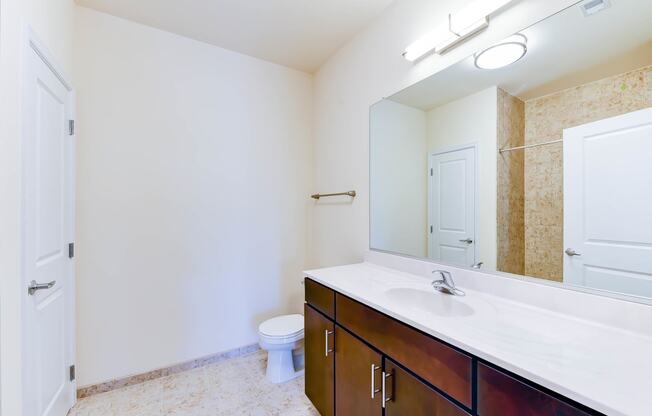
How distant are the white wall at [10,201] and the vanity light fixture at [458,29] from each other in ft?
5.97

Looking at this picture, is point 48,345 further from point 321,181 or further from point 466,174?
point 466,174

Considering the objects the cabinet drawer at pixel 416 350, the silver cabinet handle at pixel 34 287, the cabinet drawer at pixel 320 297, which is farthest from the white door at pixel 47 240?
the cabinet drawer at pixel 416 350

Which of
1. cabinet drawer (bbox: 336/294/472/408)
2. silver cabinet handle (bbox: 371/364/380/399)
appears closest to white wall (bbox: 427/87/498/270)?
cabinet drawer (bbox: 336/294/472/408)

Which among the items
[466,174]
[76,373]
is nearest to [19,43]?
[76,373]

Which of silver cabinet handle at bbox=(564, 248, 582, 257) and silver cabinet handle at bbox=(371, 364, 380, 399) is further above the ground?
silver cabinet handle at bbox=(564, 248, 582, 257)

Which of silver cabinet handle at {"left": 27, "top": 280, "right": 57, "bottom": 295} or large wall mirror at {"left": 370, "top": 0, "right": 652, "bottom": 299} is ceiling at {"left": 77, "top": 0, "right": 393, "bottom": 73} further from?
silver cabinet handle at {"left": 27, "top": 280, "right": 57, "bottom": 295}

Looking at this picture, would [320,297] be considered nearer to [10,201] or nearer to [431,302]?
[431,302]

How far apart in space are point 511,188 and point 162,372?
2594mm

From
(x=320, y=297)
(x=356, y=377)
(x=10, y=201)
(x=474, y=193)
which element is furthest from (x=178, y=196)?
(x=474, y=193)

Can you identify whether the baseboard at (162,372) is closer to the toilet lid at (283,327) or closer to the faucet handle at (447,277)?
the toilet lid at (283,327)

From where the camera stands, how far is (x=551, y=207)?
1143 mm

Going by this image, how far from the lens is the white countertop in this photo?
59 cm

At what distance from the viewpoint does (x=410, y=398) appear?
99 cm

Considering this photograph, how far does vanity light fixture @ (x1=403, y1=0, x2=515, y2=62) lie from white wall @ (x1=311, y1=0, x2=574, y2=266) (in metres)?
0.04
